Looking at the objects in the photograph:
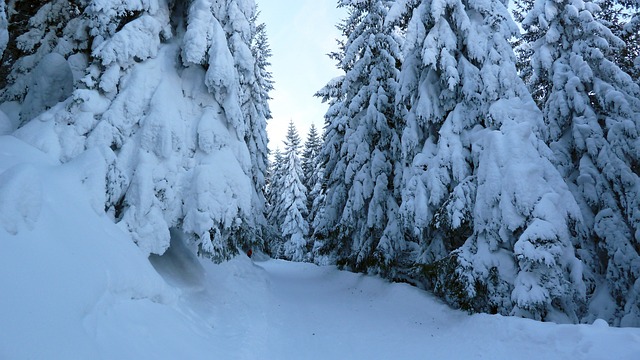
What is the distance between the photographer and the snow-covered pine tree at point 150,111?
798 cm

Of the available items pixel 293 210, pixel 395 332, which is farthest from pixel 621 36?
pixel 293 210

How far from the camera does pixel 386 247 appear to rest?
13609 mm

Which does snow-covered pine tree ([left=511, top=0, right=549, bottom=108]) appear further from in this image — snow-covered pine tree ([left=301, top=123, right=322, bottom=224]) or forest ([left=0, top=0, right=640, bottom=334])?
snow-covered pine tree ([left=301, top=123, right=322, bottom=224])

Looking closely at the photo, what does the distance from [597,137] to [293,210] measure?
24.6m

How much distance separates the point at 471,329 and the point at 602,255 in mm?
6796

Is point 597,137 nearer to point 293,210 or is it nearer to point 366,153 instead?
point 366,153

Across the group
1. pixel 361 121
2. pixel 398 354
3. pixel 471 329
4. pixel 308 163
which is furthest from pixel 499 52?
pixel 308 163

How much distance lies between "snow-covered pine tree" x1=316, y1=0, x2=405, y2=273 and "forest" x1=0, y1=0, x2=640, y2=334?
123 mm

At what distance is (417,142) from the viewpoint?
39.8ft

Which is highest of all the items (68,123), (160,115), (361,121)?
(361,121)

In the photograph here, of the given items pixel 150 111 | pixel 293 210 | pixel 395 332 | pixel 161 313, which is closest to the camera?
pixel 161 313

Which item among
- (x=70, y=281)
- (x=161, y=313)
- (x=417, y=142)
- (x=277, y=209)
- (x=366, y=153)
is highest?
(x=366, y=153)

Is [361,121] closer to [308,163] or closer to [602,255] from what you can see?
[602,255]

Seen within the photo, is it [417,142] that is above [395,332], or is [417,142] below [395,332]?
above
